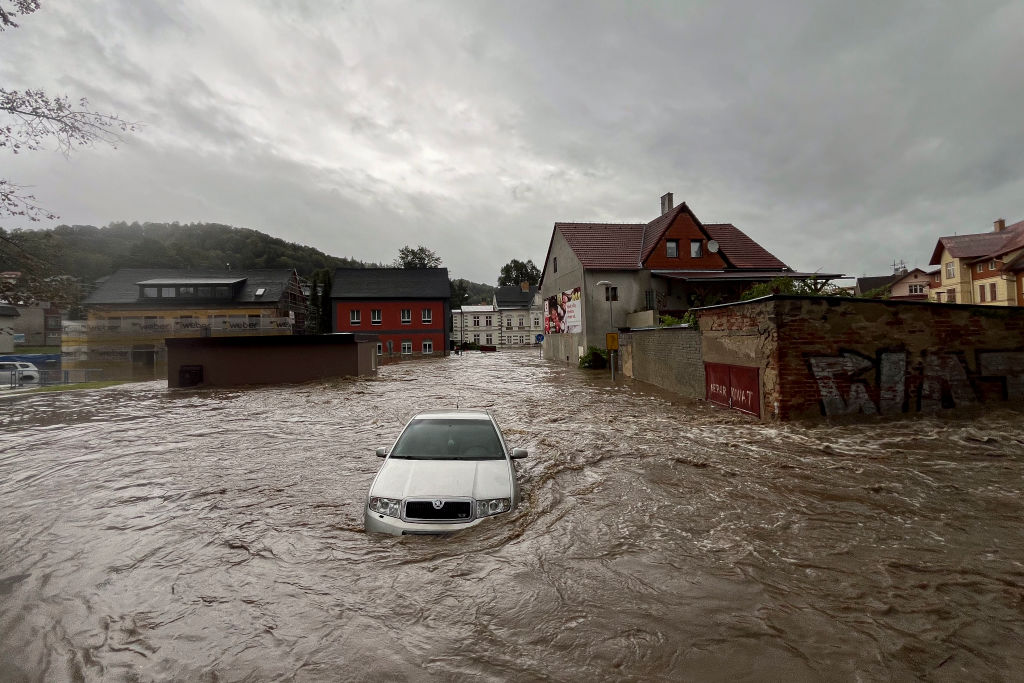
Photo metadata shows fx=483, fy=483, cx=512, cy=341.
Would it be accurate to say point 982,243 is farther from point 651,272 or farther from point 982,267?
point 651,272

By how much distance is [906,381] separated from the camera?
41.4 feet

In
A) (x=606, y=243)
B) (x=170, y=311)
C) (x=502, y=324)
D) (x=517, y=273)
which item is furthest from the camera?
(x=517, y=273)

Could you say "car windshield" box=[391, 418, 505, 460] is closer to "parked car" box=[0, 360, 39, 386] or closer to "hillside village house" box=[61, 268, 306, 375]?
"hillside village house" box=[61, 268, 306, 375]

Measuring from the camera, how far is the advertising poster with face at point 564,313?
110ft

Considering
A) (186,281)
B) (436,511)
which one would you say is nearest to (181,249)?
(186,281)

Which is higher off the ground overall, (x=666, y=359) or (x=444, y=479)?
(x=666, y=359)

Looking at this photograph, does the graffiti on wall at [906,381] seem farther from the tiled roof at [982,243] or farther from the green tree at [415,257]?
the green tree at [415,257]

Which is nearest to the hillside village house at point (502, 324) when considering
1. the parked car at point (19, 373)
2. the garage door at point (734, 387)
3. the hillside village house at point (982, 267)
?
the hillside village house at point (982, 267)

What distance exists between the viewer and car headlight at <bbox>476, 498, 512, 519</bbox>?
18.2 feet

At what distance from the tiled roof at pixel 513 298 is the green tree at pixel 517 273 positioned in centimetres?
2146

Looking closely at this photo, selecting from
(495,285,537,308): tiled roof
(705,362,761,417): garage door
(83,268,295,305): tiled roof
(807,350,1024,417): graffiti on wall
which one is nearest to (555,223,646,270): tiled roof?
(705,362,761,417): garage door

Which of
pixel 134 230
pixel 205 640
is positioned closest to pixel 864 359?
pixel 205 640

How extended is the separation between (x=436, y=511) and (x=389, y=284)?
52969mm

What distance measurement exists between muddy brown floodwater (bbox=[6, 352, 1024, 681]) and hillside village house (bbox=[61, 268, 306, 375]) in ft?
82.9
